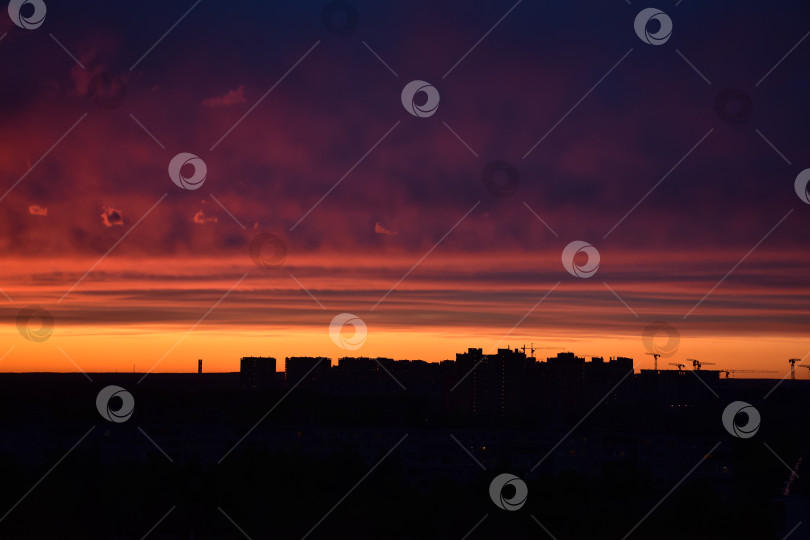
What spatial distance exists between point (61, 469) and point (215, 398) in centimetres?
2631

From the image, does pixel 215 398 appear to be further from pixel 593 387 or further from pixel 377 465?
pixel 593 387

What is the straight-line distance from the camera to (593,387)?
291ft

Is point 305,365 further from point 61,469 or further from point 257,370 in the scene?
point 61,469

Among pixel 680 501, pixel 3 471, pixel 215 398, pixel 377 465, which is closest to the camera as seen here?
pixel 680 501

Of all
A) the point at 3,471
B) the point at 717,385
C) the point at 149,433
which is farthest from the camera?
the point at 717,385

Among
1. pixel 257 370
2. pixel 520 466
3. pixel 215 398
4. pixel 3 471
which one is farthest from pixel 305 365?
pixel 3 471

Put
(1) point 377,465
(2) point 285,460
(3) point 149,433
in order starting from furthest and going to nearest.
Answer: (3) point 149,433 < (1) point 377,465 < (2) point 285,460

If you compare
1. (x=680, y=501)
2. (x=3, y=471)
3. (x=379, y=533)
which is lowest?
(x=680, y=501)

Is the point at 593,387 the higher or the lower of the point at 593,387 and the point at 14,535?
the higher

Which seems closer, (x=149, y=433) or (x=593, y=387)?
(x=149, y=433)

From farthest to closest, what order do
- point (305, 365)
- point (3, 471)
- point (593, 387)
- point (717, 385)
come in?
point (717, 385) → point (305, 365) → point (593, 387) → point (3, 471)

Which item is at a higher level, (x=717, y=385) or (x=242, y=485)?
(x=717, y=385)

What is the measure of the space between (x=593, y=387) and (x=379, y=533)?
5673 cm

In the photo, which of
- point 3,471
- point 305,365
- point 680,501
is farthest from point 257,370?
point 680,501
